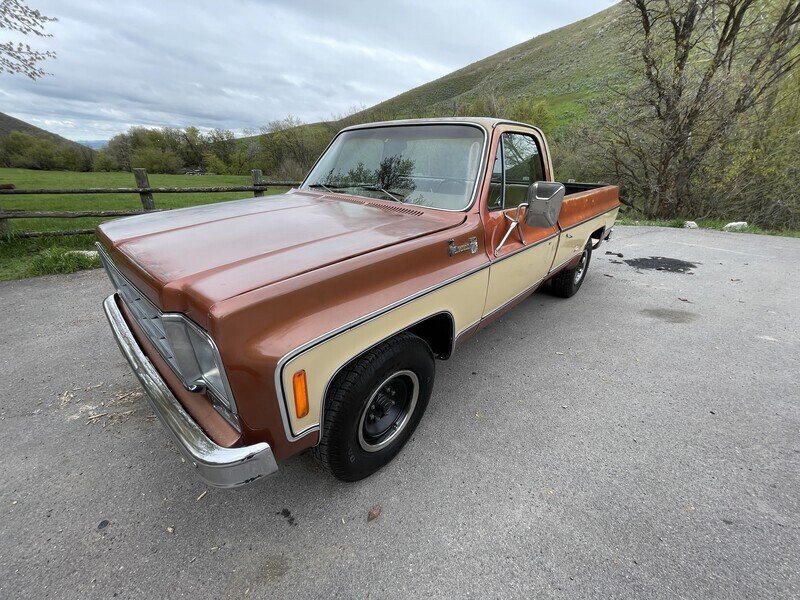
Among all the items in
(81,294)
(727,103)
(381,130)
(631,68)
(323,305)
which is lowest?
(81,294)

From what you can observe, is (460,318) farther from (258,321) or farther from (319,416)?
(258,321)

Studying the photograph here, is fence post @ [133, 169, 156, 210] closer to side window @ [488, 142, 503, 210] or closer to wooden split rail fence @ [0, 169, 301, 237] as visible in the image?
wooden split rail fence @ [0, 169, 301, 237]

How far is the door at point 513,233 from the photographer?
255 centimetres

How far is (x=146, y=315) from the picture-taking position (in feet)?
6.37

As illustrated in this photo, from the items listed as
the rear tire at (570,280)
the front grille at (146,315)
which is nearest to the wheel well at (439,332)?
the front grille at (146,315)

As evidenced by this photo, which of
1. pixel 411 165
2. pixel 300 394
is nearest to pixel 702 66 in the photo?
pixel 411 165

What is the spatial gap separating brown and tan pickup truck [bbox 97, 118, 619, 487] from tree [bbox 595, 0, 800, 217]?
1049 cm

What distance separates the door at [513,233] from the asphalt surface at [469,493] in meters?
0.75

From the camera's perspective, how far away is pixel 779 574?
161cm

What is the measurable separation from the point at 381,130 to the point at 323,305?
6.93 feet

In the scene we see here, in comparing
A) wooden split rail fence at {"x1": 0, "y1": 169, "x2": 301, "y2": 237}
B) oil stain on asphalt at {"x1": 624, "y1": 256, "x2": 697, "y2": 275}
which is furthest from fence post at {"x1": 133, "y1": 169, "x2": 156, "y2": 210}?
oil stain on asphalt at {"x1": 624, "y1": 256, "x2": 697, "y2": 275}

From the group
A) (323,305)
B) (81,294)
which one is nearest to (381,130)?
(323,305)

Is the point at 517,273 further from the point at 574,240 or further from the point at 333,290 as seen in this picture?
the point at 333,290

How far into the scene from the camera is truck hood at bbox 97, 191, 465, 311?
1.45 m
